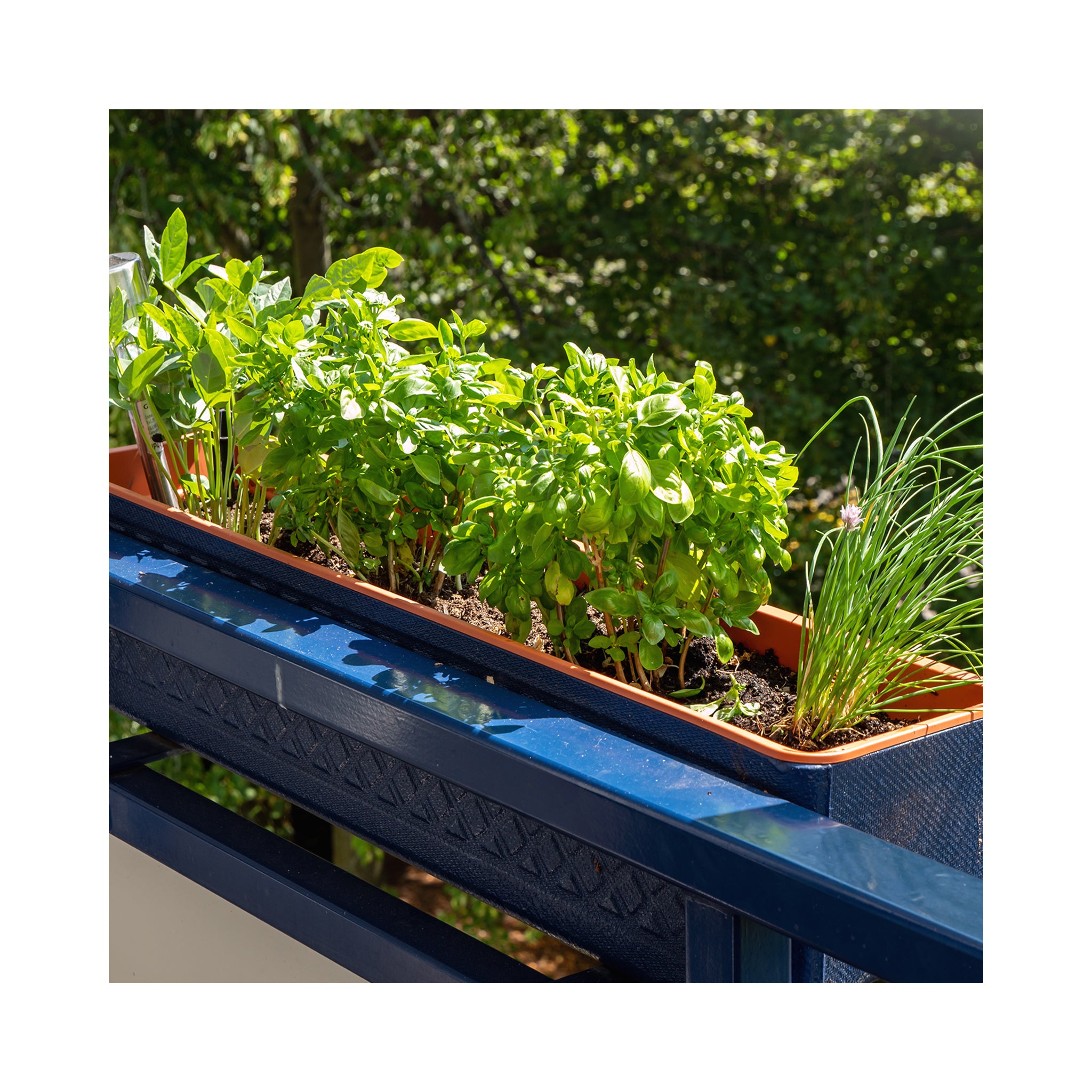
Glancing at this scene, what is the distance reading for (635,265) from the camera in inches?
162

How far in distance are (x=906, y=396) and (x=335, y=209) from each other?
2122mm

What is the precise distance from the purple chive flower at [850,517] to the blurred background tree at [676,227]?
2754mm

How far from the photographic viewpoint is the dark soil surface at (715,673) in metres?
0.98

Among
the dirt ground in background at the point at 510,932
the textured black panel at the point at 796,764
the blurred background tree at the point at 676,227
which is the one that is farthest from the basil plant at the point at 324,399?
the dirt ground in background at the point at 510,932

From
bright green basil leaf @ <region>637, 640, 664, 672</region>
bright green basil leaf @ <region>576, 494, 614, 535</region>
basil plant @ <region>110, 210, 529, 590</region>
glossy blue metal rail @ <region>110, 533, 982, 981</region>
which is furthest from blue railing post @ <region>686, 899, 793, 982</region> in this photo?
basil plant @ <region>110, 210, 529, 590</region>

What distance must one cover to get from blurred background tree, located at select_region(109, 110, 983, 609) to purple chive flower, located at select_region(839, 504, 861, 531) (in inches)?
108

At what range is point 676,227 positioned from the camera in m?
4.06

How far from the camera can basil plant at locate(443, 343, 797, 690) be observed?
951mm

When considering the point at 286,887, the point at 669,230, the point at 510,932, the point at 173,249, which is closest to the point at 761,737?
the point at 286,887

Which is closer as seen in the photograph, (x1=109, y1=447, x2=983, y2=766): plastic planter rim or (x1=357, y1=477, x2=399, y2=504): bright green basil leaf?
(x1=109, y1=447, x2=983, y2=766): plastic planter rim

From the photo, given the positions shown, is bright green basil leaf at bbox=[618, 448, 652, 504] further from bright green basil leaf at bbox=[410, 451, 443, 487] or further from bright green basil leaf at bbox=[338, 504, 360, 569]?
bright green basil leaf at bbox=[338, 504, 360, 569]

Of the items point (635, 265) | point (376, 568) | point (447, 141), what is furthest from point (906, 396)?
point (376, 568)

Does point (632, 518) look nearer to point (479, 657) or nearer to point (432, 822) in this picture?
point (479, 657)

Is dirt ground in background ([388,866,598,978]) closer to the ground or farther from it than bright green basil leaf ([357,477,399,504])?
closer to the ground
